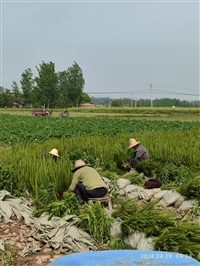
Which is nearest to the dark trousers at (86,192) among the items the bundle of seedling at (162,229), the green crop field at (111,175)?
the green crop field at (111,175)

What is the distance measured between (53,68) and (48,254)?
7629 cm

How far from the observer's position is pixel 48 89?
253 feet

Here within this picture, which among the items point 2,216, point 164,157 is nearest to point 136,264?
point 2,216

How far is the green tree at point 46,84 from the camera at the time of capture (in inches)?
3024

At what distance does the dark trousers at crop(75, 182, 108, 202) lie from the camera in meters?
5.48

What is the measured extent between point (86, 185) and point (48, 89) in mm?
73026

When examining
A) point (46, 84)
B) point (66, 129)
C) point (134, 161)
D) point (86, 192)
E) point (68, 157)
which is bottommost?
point (86, 192)

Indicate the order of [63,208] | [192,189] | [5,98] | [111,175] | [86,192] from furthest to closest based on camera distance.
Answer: [5,98] → [111,175] → [192,189] → [86,192] → [63,208]

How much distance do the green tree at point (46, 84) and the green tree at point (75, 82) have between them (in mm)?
3644

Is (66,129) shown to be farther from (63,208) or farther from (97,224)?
(97,224)

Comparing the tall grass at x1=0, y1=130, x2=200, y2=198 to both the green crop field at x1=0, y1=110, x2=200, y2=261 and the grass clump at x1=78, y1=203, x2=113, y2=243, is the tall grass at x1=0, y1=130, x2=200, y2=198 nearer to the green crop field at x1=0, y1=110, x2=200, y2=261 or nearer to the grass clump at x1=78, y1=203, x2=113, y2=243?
the green crop field at x1=0, y1=110, x2=200, y2=261

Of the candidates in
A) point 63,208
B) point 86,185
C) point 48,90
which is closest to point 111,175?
point 86,185

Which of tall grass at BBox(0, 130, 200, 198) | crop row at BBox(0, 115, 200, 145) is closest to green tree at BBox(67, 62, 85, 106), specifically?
crop row at BBox(0, 115, 200, 145)

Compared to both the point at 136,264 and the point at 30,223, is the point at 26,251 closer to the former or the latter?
the point at 30,223
